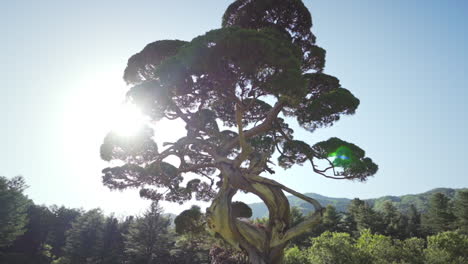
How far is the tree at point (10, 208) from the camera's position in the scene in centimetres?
3000

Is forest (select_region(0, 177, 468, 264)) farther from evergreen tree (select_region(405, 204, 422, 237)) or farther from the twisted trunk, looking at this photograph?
the twisted trunk

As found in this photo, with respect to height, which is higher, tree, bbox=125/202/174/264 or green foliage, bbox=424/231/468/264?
green foliage, bbox=424/231/468/264

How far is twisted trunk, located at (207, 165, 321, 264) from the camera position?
303 inches

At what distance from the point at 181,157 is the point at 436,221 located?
43.7 meters

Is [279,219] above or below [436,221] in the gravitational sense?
above

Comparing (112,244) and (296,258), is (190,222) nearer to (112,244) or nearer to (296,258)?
(296,258)

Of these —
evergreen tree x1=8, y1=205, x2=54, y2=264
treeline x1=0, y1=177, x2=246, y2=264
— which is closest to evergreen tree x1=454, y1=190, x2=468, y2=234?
treeline x1=0, y1=177, x2=246, y2=264

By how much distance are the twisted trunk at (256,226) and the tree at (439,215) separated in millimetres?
40445

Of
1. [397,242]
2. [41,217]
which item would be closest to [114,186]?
[397,242]

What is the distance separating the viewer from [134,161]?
30.2 ft

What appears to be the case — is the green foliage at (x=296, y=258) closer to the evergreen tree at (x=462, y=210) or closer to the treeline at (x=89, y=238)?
the treeline at (x=89, y=238)

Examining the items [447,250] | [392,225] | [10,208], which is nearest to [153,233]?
[10,208]

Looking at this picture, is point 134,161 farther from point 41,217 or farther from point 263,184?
point 41,217

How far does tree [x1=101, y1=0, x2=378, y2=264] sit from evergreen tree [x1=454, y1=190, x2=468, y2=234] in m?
37.3
